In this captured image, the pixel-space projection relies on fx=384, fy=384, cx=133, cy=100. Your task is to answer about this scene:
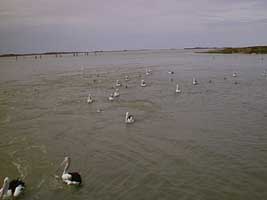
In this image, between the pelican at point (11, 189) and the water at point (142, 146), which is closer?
the pelican at point (11, 189)

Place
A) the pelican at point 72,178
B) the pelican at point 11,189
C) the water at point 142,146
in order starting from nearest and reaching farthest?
the pelican at point 11,189 → the water at point 142,146 → the pelican at point 72,178

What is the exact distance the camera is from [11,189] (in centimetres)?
1188

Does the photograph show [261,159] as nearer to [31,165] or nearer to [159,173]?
[159,173]

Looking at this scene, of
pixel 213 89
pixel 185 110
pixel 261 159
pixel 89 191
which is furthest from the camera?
pixel 213 89

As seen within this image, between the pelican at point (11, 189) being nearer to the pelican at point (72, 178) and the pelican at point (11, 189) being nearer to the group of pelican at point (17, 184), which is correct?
the group of pelican at point (17, 184)

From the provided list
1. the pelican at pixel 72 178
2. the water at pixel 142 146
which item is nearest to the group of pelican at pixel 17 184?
the pelican at pixel 72 178

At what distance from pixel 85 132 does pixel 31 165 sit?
5130 millimetres

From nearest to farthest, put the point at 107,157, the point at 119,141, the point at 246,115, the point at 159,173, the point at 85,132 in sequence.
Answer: the point at 159,173 < the point at 107,157 < the point at 119,141 < the point at 85,132 < the point at 246,115

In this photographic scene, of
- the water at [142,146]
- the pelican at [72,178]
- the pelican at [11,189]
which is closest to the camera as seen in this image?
the pelican at [11,189]

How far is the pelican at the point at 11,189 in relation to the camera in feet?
38.1

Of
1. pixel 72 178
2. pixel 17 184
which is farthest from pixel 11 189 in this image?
pixel 72 178

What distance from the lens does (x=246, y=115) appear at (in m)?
22.3

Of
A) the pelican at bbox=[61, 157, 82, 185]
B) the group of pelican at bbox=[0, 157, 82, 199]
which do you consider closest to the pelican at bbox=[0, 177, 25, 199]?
the group of pelican at bbox=[0, 157, 82, 199]


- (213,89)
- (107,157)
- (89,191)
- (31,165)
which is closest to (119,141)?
(107,157)
